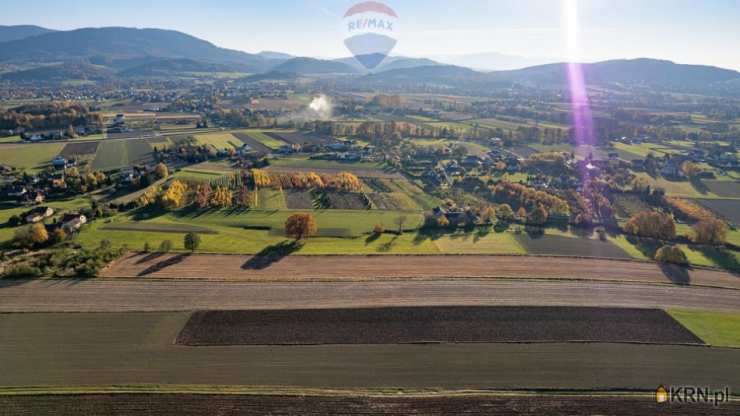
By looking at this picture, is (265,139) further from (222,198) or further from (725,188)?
(725,188)

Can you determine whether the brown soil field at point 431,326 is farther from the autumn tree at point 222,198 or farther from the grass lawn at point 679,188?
the grass lawn at point 679,188

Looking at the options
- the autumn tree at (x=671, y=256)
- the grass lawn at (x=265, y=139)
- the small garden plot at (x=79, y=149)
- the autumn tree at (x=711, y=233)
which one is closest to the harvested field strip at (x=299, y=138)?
the grass lawn at (x=265, y=139)

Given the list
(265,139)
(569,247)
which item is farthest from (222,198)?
(265,139)

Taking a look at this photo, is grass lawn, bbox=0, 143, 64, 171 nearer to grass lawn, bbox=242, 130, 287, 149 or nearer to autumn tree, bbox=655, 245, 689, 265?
grass lawn, bbox=242, 130, 287, 149

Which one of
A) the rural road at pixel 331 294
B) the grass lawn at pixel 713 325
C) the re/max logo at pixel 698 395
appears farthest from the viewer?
the rural road at pixel 331 294

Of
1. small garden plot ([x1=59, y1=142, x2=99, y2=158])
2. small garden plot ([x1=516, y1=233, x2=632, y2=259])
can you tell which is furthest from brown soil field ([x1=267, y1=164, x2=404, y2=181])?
small garden plot ([x1=59, y1=142, x2=99, y2=158])

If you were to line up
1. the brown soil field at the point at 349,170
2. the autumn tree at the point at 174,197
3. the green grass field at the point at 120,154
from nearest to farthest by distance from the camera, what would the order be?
1. the autumn tree at the point at 174,197
2. the brown soil field at the point at 349,170
3. the green grass field at the point at 120,154
